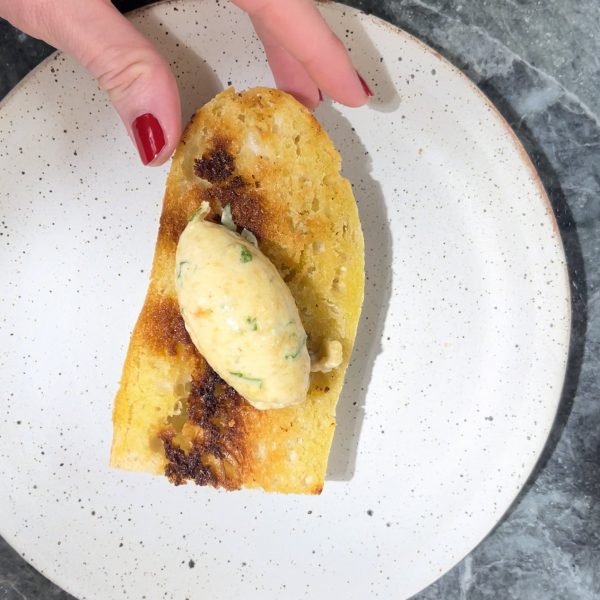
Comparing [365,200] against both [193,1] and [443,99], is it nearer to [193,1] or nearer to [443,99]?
[443,99]

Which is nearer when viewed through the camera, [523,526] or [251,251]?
[251,251]

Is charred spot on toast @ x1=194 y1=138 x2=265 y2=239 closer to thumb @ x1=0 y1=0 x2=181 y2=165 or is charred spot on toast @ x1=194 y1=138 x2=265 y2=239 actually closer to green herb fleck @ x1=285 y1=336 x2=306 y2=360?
thumb @ x1=0 y1=0 x2=181 y2=165

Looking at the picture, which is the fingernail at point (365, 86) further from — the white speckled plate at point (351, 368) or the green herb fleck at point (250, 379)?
the green herb fleck at point (250, 379)

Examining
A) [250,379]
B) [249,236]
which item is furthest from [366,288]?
[250,379]

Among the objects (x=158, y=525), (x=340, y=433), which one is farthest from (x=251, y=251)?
(x=158, y=525)

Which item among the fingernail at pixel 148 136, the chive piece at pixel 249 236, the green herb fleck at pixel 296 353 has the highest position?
the fingernail at pixel 148 136

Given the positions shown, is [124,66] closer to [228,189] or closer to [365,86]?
[228,189]

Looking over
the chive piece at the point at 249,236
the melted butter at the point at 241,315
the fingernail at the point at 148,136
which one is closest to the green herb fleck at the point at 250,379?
the melted butter at the point at 241,315
